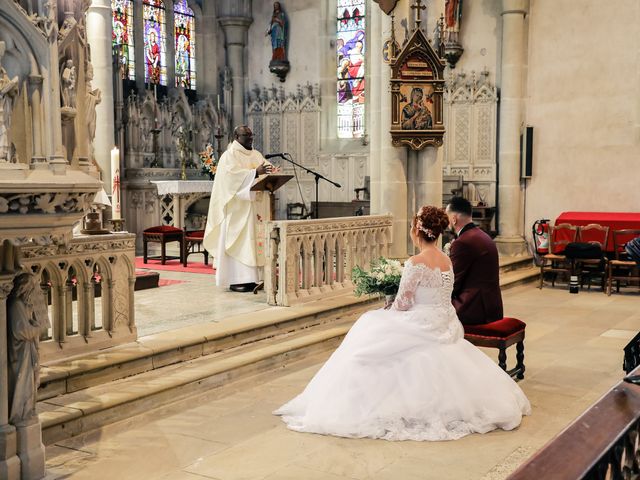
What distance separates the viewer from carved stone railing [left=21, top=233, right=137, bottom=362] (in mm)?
5434

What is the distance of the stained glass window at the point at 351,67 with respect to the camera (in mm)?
16594

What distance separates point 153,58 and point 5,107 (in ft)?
42.4

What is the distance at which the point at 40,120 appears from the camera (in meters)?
3.92

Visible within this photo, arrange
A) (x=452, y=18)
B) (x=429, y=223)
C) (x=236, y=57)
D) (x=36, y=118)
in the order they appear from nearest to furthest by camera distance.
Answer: (x=36, y=118) < (x=429, y=223) < (x=452, y=18) < (x=236, y=57)

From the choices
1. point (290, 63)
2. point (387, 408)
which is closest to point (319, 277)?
point (387, 408)

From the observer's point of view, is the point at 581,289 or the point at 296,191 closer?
the point at 581,289

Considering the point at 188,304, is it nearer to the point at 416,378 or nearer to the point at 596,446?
the point at 416,378

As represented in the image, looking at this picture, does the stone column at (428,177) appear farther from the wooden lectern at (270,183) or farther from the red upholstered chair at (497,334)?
the red upholstered chair at (497,334)

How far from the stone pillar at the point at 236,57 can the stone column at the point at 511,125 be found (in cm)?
631

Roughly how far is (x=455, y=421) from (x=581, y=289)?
7339mm

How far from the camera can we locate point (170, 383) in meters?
5.63

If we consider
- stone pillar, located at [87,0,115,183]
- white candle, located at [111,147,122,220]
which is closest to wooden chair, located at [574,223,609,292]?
white candle, located at [111,147,122,220]

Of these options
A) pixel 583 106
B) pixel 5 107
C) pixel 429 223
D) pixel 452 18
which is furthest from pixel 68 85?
pixel 452 18

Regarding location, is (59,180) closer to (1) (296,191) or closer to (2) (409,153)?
(2) (409,153)
